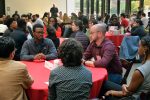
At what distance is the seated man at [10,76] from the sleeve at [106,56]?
135 centimetres

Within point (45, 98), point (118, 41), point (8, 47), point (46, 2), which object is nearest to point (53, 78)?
point (45, 98)

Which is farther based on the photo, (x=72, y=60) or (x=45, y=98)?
(x=45, y=98)

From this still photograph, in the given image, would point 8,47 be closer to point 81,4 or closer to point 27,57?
point 27,57

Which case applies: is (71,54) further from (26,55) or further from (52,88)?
(26,55)

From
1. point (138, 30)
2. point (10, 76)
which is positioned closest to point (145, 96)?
point (10, 76)

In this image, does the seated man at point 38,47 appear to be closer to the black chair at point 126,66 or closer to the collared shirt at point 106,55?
the collared shirt at point 106,55

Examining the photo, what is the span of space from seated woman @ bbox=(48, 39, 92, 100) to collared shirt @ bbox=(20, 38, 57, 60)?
172 centimetres

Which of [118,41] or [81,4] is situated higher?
[81,4]

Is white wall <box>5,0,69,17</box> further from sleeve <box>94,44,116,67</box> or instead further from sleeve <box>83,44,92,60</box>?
sleeve <box>94,44,116,67</box>

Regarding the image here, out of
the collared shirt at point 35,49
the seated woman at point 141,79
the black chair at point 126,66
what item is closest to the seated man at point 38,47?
the collared shirt at point 35,49

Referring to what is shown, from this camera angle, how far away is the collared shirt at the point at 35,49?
4.37 metres

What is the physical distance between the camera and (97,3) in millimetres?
19953

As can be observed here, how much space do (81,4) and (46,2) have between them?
2920 mm

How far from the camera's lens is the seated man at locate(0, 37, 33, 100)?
106 inches
